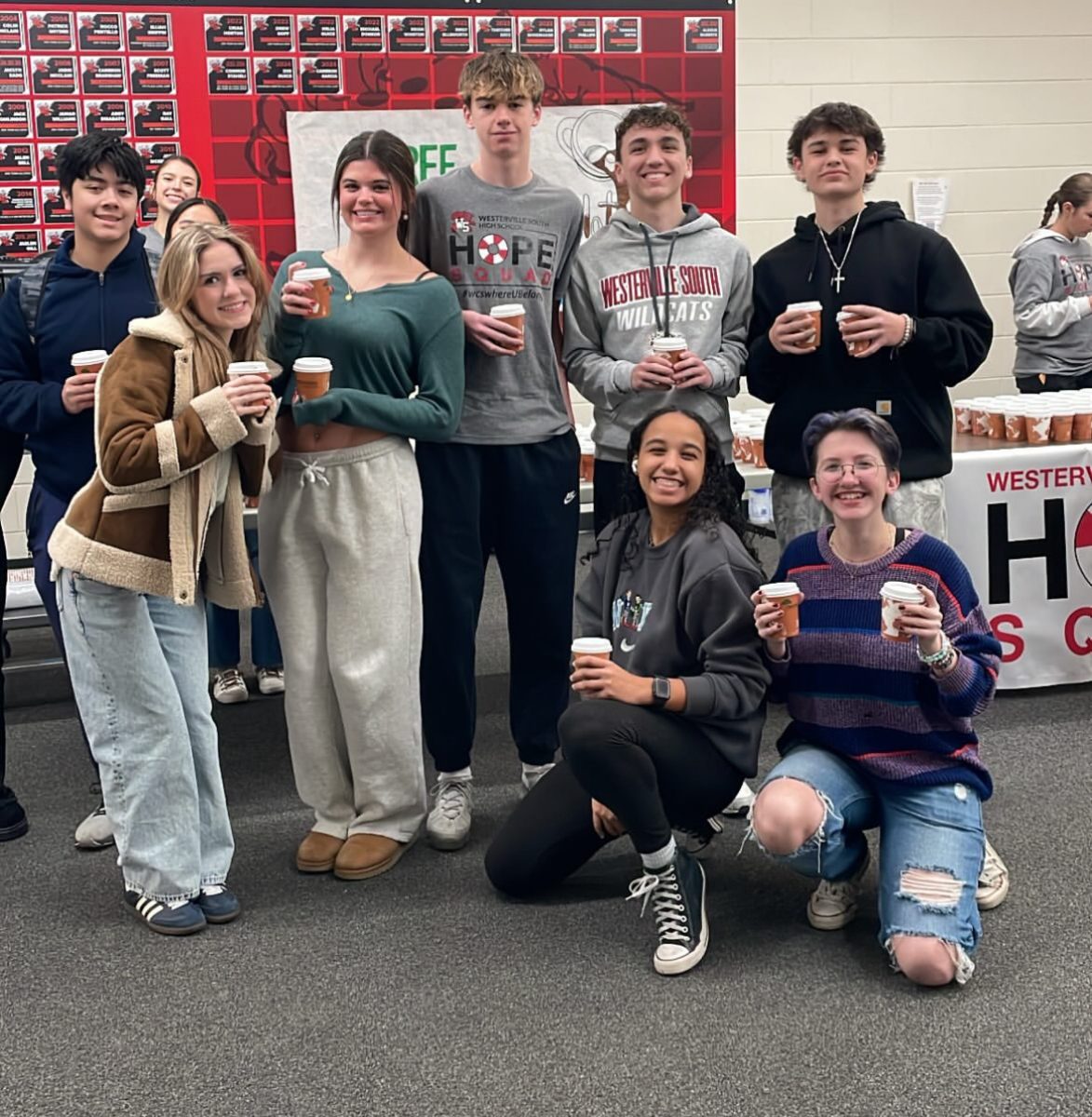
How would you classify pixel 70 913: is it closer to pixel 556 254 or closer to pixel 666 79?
pixel 556 254

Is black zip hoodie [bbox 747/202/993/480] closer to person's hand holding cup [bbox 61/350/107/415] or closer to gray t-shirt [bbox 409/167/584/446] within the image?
gray t-shirt [bbox 409/167/584/446]

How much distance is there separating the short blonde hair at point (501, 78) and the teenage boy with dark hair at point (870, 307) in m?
0.64

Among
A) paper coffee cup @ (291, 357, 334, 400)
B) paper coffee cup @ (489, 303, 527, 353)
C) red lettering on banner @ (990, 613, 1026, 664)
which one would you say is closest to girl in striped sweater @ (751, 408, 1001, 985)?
paper coffee cup @ (489, 303, 527, 353)

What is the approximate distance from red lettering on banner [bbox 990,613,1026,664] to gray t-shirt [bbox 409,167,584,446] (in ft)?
5.59

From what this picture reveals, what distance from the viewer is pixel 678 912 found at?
102 inches

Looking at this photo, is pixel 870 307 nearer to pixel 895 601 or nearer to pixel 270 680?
pixel 895 601

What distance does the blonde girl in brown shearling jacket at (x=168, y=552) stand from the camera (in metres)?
2.53

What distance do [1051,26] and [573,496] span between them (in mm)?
5090

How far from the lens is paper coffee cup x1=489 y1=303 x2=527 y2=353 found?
2959 mm

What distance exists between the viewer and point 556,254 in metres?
3.17

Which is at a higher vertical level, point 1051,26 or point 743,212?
point 1051,26

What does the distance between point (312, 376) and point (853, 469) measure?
1073 mm

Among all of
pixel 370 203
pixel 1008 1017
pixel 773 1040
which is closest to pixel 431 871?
pixel 773 1040

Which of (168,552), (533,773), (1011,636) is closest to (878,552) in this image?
(533,773)
